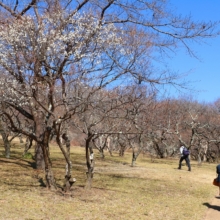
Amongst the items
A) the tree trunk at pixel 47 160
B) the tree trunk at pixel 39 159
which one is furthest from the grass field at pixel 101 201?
the tree trunk at pixel 39 159

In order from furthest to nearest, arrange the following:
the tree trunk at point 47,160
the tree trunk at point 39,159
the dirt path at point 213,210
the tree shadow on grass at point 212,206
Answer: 1. the tree trunk at point 39,159
2. the tree shadow on grass at point 212,206
3. the tree trunk at point 47,160
4. the dirt path at point 213,210

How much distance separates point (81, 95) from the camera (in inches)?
289

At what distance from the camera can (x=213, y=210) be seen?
7.79m

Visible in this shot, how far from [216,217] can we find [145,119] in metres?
9.43

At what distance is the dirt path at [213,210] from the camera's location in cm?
707

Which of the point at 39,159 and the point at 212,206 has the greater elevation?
the point at 39,159

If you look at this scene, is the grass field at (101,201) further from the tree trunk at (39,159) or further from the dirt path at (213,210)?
the tree trunk at (39,159)

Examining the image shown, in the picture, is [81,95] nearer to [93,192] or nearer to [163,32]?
[93,192]

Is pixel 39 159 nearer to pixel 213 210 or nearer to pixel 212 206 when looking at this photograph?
pixel 212 206

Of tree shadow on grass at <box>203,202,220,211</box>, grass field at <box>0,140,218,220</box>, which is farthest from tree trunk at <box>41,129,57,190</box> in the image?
tree shadow on grass at <box>203,202,220,211</box>

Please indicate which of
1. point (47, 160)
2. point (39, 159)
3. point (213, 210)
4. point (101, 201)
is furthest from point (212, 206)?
point (39, 159)

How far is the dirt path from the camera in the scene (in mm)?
7072

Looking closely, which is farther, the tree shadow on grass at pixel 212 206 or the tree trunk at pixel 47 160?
the tree shadow on grass at pixel 212 206

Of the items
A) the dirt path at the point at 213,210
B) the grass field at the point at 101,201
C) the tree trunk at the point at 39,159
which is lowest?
the dirt path at the point at 213,210
